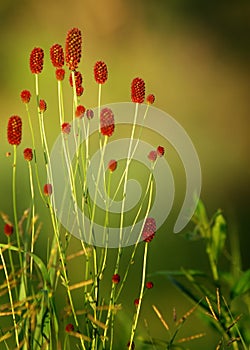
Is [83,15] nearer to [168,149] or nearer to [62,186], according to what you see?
[168,149]

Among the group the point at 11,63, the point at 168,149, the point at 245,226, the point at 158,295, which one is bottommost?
the point at 158,295

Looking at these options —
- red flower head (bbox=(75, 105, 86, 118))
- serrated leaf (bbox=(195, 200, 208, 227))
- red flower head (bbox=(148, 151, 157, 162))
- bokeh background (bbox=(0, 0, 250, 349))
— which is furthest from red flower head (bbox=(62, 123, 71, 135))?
bokeh background (bbox=(0, 0, 250, 349))

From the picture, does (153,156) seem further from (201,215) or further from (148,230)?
(201,215)

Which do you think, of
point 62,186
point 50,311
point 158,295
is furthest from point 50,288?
point 62,186

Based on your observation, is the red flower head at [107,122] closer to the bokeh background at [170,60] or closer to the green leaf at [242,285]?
the green leaf at [242,285]

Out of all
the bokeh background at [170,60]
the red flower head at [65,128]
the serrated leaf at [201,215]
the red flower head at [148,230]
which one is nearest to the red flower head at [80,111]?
the red flower head at [65,128]

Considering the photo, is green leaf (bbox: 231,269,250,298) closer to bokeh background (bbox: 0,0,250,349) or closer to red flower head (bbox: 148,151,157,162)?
red flower head (bbox: 148,151,157,162)

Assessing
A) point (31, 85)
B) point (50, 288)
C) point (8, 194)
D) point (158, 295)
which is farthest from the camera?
point (31, 85)
